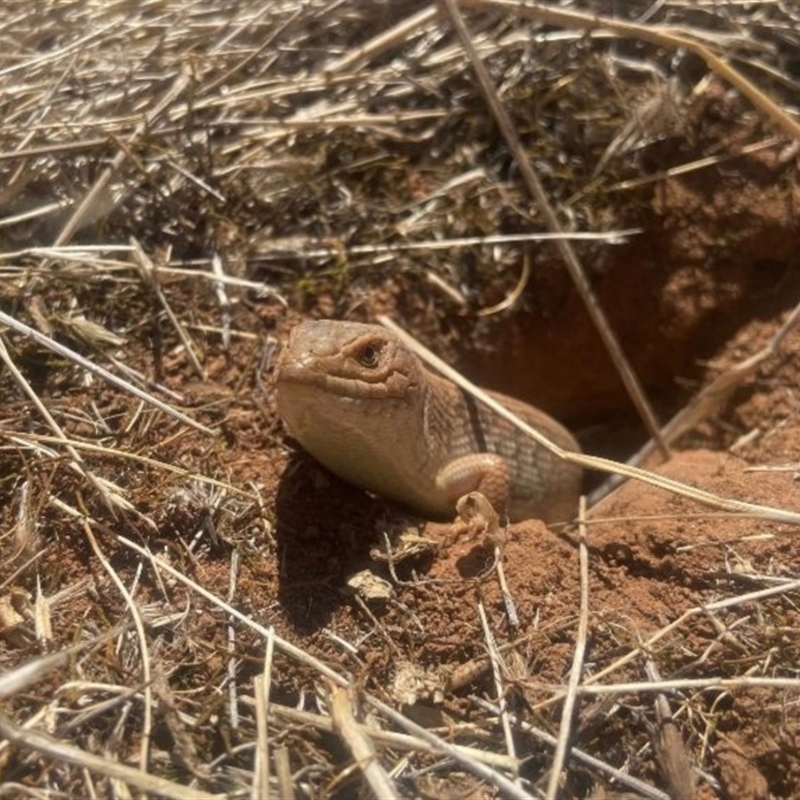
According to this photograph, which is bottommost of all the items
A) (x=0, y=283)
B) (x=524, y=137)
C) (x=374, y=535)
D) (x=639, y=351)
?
(x=639, y=351)

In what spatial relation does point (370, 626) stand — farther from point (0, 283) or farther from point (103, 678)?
point (0, 283)

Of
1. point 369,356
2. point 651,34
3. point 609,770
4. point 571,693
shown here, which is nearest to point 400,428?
point 369,356

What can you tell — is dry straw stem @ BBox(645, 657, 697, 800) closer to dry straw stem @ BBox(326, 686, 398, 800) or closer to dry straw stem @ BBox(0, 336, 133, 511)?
dry straw stem @ BBox(326, 686, 398, 800)

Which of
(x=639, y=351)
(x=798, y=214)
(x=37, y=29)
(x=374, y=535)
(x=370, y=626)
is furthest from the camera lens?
(x=639, y=351)

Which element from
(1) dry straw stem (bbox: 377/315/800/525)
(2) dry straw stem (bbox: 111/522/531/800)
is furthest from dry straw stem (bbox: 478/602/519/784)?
(1) dry straw stem (bbox: 377/315/800/525)

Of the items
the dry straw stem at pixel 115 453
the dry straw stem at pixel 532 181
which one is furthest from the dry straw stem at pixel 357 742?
the dry straw stem at pixel 532 181

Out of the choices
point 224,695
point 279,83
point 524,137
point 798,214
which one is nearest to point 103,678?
point 224,695
